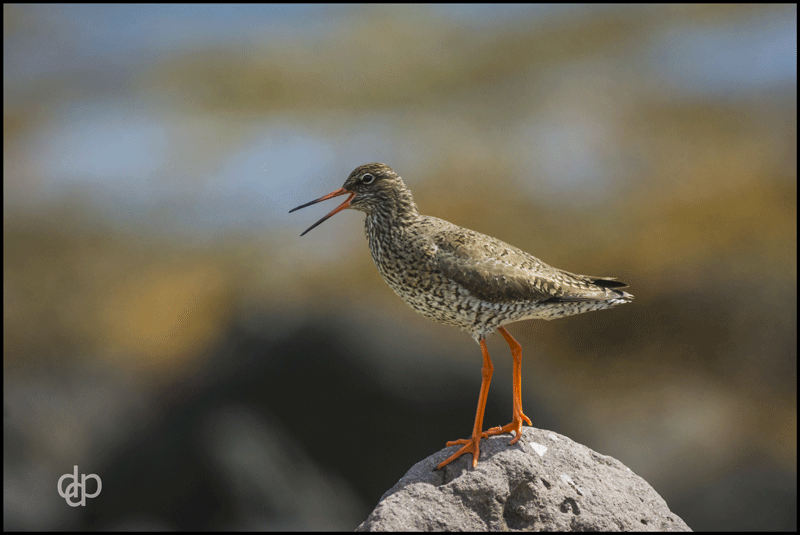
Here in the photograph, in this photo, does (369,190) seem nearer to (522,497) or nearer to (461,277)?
(461,277)

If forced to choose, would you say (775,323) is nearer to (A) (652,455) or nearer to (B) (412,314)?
(A) (652,455)

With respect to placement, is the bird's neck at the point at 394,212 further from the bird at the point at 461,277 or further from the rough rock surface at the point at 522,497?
the rough rock surface at the point at 522,497

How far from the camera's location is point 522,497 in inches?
211

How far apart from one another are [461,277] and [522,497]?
1.96m

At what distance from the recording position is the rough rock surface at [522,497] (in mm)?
5129

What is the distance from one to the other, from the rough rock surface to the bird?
0.18 metres

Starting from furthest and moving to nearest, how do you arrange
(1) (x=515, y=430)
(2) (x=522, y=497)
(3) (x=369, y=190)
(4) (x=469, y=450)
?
(3) (x=369, y=190), (1) (x=515, y=430), (4) (x=469, y=450), (2) (x=522, y=497)

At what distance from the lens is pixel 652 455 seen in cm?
1156

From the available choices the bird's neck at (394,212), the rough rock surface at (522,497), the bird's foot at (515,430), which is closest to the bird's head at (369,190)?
the bird's neck at (394,212)

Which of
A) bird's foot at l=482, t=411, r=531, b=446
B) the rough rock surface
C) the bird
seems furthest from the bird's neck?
the rough rock surface

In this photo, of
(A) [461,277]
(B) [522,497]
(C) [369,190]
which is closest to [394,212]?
(C) [369,190]

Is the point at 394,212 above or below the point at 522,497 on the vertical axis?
above

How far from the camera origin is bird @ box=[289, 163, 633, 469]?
226 inches

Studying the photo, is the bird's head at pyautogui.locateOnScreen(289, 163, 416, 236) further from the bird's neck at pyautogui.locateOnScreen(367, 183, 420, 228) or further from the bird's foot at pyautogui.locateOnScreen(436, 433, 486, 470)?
the bird's foot at pyautogui.locateOnScreen(436, 433, 486, 470)
